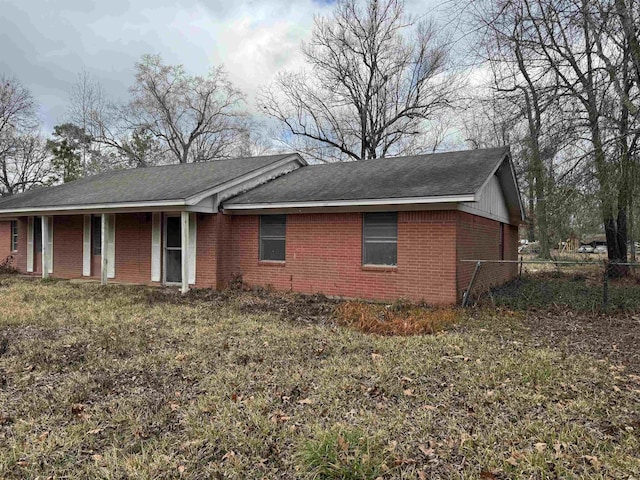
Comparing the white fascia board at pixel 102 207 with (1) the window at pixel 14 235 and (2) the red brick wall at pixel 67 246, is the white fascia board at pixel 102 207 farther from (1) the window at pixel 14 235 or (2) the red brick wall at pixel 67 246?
(1) the window at pixel 14 235

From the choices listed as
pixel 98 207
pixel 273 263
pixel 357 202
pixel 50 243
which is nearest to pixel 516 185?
pixel 357 202

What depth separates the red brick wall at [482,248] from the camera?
982cm

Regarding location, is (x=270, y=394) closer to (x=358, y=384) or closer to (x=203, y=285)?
(x=358, y=384)

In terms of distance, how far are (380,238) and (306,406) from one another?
21.8 ft

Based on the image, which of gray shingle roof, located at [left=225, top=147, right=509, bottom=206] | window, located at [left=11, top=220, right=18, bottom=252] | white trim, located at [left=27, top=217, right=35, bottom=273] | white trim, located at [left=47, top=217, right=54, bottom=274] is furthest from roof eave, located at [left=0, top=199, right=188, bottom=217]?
window, located at [left=11, top=220, right=18, bottom=252]

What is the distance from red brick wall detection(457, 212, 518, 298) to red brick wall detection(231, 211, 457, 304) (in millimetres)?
427

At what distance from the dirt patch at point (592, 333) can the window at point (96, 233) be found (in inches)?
519

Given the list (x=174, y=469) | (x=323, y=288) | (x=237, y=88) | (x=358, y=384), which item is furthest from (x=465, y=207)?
(x=237, y=88)

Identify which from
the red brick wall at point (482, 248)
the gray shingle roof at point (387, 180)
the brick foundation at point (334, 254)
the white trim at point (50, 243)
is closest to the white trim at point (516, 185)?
the red brick wall at point (482, 248)

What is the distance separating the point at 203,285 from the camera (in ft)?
38.8

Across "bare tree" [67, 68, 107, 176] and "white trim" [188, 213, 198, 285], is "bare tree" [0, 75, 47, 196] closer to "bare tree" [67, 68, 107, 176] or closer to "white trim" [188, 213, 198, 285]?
"bare tree" [67, 68, 107, 176]

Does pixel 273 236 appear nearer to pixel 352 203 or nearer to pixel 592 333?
pixel 352 203

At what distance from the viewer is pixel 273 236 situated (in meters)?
11.7

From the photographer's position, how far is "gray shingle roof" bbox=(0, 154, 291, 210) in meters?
12.1
